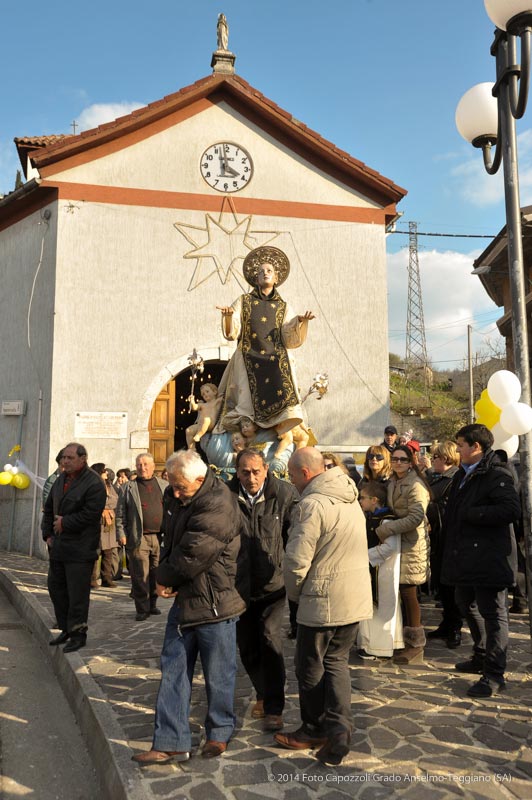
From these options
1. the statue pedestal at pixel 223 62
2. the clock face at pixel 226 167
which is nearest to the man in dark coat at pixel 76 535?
the clock face at pixel 226 167

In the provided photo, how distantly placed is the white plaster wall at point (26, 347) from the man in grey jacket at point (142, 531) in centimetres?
482

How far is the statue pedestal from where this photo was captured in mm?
13336

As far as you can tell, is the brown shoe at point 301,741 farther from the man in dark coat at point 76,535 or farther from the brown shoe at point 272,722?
the man in dark coat at point 76,535

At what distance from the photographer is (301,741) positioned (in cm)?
399

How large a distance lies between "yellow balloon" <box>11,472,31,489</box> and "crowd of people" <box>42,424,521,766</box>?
20.5 feet

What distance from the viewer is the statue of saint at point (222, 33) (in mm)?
13383

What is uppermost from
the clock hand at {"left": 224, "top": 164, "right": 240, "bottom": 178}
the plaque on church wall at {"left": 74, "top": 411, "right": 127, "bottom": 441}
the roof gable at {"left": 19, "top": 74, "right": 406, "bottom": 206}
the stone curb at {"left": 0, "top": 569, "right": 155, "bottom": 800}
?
the roof gable at {"left": 19, "top": 74, "right": 406, "bottom": 206}

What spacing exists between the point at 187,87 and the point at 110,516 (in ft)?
27.6

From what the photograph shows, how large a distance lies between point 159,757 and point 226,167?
445 inches

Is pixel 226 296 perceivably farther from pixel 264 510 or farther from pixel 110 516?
pixel 264 510

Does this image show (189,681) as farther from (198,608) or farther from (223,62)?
(223,62)

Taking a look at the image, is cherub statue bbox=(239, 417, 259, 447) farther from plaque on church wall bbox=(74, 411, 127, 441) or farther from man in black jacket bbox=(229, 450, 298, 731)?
plaque on church wall bbox=(74, 411, 127, 441)

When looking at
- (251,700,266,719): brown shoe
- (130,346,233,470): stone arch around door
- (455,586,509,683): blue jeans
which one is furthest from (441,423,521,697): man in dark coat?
(130,346,233,470): stone arch around door

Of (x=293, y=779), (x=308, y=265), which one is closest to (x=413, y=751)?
(x=293, y=779)
